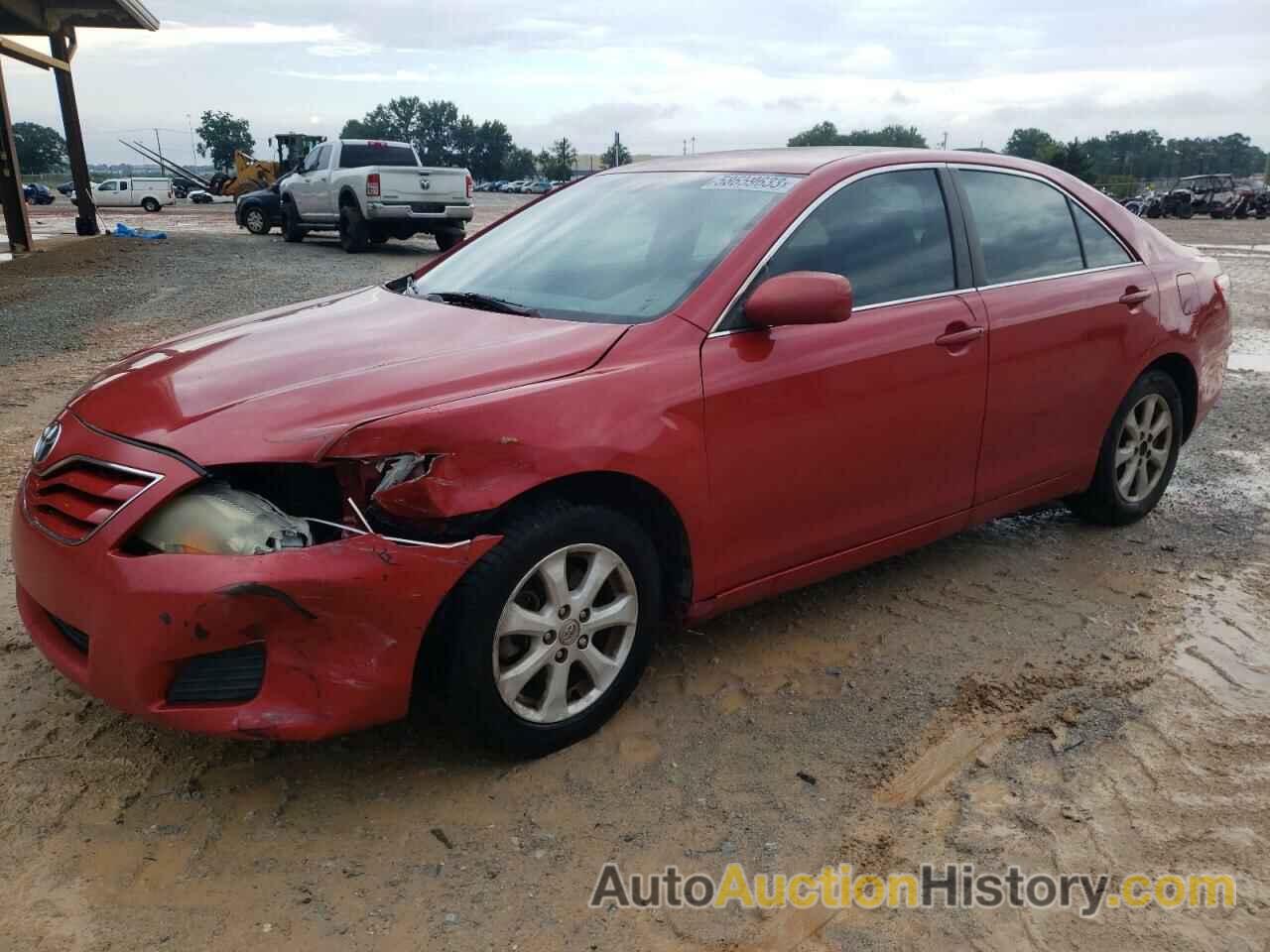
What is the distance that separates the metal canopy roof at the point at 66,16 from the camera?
16.6 metres

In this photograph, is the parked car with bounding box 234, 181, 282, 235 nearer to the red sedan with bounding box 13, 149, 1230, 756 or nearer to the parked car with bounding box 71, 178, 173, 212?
the red sedan with bounding box 13, 149, 1230, 756

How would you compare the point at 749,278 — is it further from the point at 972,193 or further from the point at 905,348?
the point at 972,193

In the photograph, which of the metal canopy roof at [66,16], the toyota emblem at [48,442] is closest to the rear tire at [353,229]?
the metal canopy roof at [66,16]

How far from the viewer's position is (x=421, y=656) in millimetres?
2674

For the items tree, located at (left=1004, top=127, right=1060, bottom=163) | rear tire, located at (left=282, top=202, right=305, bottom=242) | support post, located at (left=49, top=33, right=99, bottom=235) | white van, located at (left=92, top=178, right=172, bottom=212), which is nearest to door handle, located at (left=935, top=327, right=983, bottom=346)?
rear tire, located at (left=282, top=202, right=305, bottom=242)

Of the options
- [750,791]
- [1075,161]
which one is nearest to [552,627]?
[750,791]

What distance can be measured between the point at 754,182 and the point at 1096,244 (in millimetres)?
1748

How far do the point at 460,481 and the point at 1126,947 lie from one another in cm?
181

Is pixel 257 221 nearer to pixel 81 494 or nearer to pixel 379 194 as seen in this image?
pixel 379 194

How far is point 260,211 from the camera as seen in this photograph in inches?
893

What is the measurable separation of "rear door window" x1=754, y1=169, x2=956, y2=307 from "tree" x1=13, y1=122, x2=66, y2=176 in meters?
101

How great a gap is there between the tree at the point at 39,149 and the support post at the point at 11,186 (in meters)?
84.6

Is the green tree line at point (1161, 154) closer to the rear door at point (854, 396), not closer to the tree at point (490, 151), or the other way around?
the tree at point (490, 151)

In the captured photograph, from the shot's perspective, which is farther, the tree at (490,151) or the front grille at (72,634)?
the tree at (490,151)
